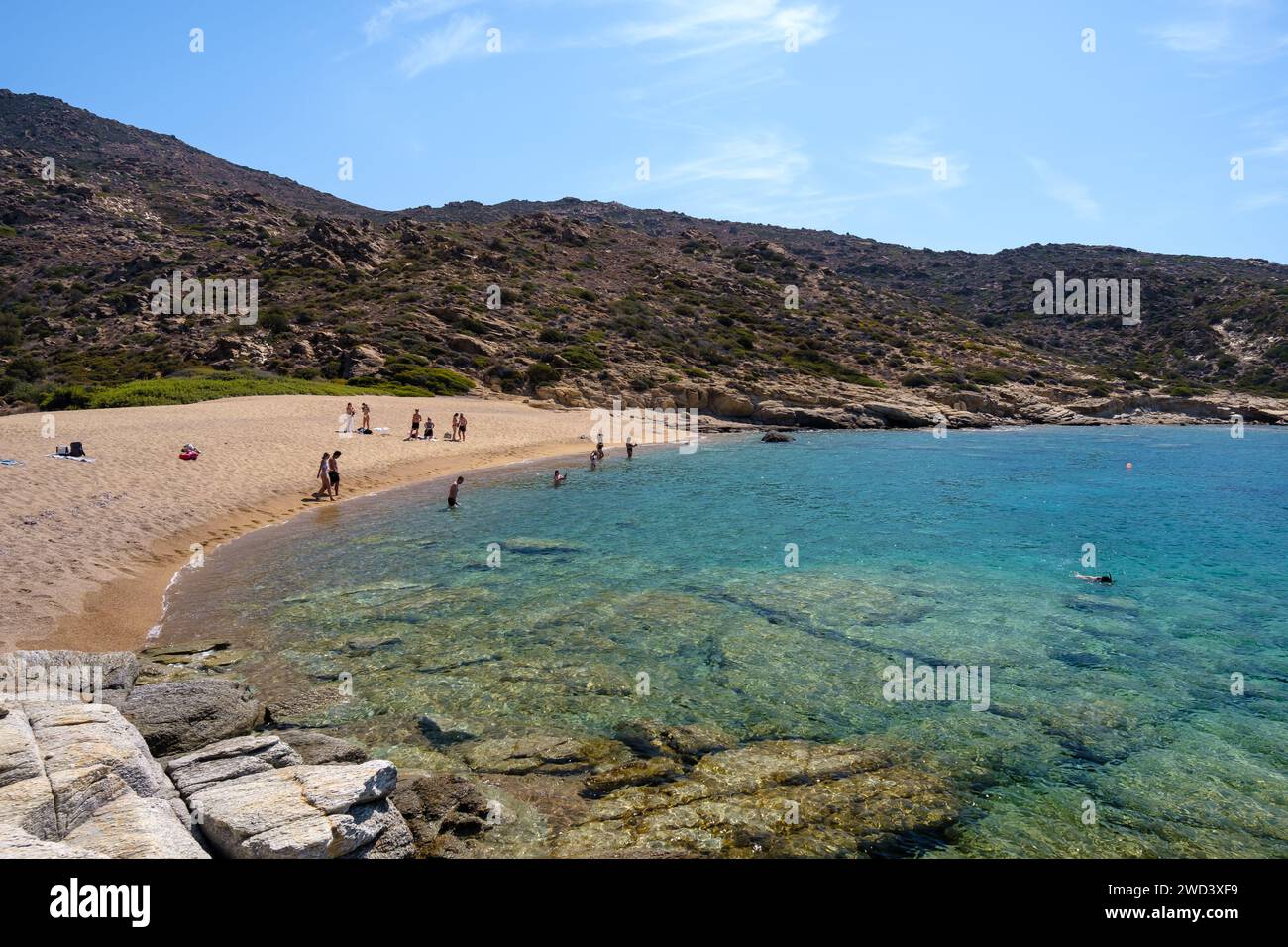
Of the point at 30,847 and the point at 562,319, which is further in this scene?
the point at 562,319

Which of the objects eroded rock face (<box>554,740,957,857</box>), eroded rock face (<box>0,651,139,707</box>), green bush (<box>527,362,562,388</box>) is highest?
green bush (<box>527,362,562,388</box>)

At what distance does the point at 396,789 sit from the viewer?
691 cm

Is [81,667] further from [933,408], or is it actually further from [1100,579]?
[933,408]

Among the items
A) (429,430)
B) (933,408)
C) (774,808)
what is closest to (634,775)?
(774,808)

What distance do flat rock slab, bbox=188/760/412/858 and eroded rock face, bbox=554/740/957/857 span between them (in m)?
1.61

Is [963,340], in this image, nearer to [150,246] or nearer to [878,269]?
[878,269]

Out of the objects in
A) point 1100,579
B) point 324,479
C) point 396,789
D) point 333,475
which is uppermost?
point 333,475

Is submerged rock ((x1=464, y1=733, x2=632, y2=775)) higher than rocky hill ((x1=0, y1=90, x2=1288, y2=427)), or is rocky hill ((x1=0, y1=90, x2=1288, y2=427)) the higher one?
rocky hill ((x1=0, y1=90, x2=1288, y2=427))

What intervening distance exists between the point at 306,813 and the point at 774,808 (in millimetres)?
4333

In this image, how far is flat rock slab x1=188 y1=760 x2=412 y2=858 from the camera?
521cm

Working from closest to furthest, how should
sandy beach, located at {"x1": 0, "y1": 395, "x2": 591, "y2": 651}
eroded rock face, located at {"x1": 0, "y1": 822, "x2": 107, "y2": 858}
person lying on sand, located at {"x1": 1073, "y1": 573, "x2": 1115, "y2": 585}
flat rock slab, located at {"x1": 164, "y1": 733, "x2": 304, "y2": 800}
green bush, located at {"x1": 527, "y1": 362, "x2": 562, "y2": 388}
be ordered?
eroded rock face, located at {"x1": 0, "y1": 822, "x2": 107, "y2": 858}, flat rock slab, located at {"x1": 164, "y1": 733, "x2": 304, "y2": 800}, sandy beach, located at {"x1": 0, "y1": 395, "x2": 591, "y2": 651}, person lying on sand, located at {"x1": 1073, "y1": 573, "x2": 1115, "y2": 585}, green bush, located at {"x1": 527, "y1": 362, "x2": 562, "y2": 388}

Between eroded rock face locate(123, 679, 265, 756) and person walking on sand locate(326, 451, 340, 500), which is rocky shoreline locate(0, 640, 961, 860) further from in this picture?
person walking on sand locate(326, 451, 340, 500)

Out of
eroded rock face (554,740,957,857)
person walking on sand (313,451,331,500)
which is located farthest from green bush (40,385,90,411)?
eroded rock face (554,740,957,857)
